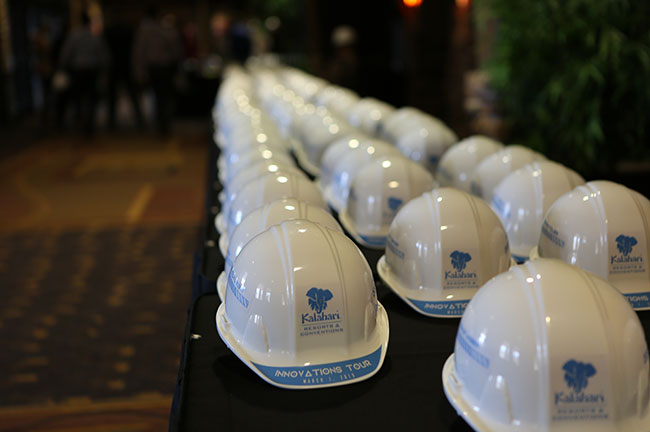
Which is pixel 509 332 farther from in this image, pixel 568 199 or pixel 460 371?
pixel 568 199

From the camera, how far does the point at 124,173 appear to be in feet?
20.7

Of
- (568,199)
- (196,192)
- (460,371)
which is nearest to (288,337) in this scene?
(460,371)

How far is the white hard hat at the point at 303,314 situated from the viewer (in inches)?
43.3

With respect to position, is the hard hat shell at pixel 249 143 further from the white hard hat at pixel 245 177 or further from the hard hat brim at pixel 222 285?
the hard hat brim at pixel 222 285

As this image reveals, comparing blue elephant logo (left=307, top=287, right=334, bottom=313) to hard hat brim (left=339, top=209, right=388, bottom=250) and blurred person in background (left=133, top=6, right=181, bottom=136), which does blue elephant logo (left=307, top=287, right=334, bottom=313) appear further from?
blurred person in background (left=133, top=6, right=181, bottom=136)

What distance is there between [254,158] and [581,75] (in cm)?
147

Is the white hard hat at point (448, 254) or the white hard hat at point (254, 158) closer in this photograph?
the white hard hat at point (448, 254)

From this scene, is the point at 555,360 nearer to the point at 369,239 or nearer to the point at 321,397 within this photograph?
the point at 321,397

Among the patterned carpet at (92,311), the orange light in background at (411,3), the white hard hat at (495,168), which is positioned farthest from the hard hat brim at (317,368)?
the orange light in background at (411,3)

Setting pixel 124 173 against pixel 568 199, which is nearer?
pixel 568 199

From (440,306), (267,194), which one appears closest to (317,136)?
(267,194)

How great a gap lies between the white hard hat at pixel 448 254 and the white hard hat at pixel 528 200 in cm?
20

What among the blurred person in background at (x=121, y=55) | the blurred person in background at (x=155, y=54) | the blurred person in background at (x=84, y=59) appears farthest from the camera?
the blurred person in background at (x=121, y=55)

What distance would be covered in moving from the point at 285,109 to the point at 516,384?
2686 mm
